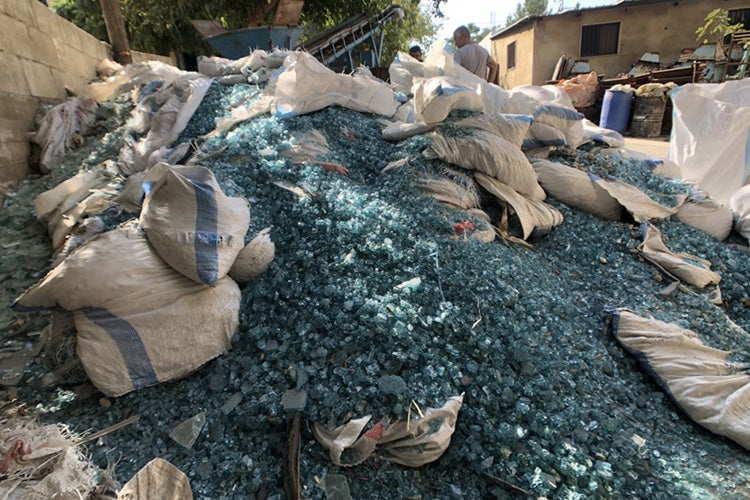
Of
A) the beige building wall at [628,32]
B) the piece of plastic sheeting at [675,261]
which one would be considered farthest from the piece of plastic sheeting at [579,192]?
the beige building wall at [628,32]

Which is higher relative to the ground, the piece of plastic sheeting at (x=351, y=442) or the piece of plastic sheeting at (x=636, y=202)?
the piece of plastic sheeting at (x=636, y=202)

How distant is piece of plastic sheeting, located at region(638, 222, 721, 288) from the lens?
6.94 ft

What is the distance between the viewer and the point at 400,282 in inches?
64.8

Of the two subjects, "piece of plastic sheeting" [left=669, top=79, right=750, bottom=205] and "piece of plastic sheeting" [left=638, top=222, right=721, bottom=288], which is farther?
"piece of plastic sheeting" [left=669, top=79, right=750, bottom=205]

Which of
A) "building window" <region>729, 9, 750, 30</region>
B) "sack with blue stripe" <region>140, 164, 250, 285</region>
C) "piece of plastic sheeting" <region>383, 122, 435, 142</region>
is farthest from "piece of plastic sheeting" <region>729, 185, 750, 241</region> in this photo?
"building window" <region>729, 9, 750, 30</region>

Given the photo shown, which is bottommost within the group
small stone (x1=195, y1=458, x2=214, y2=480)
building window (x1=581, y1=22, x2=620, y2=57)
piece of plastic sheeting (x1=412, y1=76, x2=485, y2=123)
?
small stone (x1=195, y1=458, x2=214, y2=480)

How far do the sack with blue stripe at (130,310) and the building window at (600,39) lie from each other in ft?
45.3

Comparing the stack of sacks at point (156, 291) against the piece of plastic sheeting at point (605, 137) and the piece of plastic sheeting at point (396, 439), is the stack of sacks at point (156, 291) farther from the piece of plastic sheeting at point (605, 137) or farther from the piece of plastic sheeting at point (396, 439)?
the piece of plastic sheeting at point (605, 137)

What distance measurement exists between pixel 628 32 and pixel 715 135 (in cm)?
1045

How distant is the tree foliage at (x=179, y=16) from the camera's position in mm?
8531

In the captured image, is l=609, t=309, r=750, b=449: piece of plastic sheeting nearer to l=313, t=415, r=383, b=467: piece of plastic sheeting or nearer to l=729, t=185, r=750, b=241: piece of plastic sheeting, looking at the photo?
l=313, t=415, r=383, b=467: piece of plastic sheeting

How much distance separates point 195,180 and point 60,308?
0.62 m

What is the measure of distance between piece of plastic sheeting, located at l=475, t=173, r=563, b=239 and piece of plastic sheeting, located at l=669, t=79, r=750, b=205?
83.1 inches

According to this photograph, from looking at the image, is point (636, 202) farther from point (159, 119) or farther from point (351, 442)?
point (159, 119)
